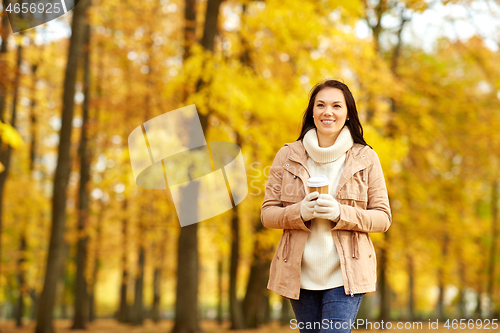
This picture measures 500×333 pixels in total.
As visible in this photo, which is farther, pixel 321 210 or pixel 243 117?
pixel 243 117

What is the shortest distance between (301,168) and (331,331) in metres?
0.86

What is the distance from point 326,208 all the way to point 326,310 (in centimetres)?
54

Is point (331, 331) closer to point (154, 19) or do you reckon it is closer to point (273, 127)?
point (273, 127)

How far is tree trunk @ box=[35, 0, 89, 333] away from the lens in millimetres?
10781

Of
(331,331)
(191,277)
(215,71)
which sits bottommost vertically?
(191,277)

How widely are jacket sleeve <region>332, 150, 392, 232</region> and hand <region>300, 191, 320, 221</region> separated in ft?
0.48

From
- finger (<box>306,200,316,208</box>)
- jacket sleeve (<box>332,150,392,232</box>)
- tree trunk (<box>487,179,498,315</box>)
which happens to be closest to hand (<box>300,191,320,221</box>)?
finger (<box>306,200,316,208</box>)

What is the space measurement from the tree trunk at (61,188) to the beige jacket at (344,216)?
9.22m

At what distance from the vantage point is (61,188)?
11.0 m

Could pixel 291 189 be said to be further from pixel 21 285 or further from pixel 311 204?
pixel 21 285

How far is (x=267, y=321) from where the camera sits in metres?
19.8

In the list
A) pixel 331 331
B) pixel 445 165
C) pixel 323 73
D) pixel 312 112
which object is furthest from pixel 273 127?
pixel 445 165
